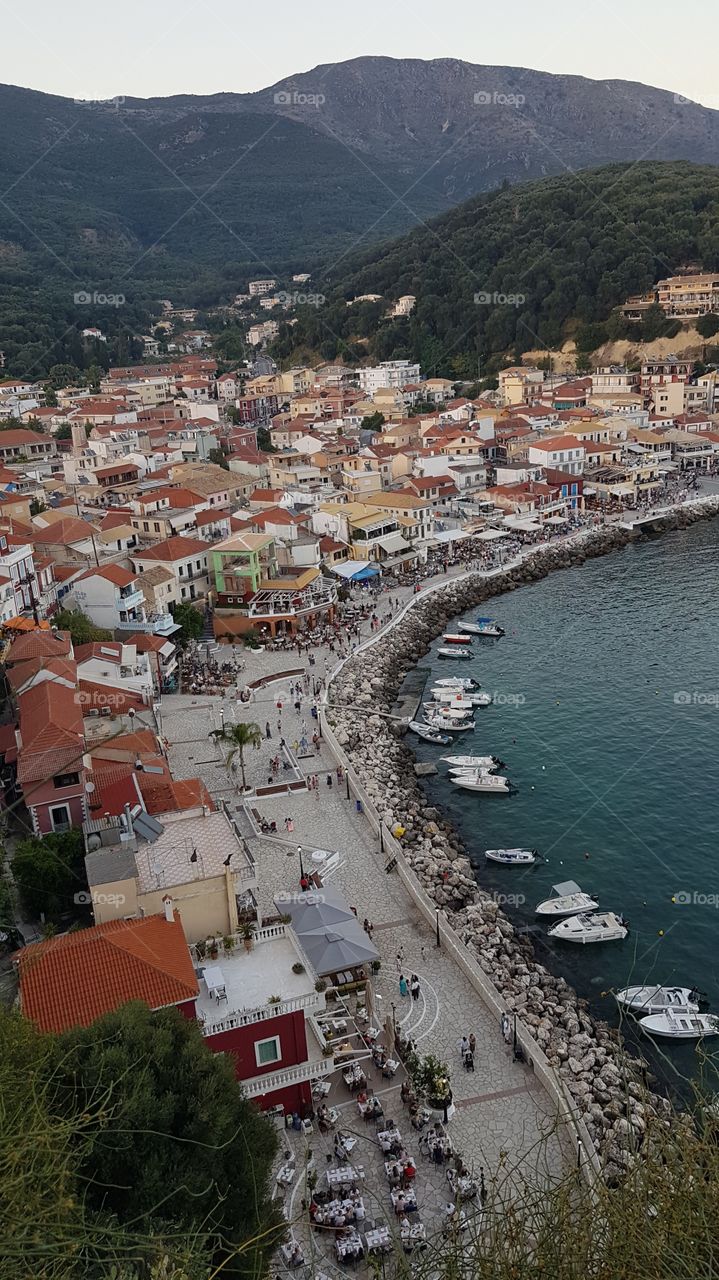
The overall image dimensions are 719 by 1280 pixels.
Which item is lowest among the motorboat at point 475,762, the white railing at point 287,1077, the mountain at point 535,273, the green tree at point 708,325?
the motorboat at point 475,762

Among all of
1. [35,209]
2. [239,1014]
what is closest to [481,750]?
[239,1014]

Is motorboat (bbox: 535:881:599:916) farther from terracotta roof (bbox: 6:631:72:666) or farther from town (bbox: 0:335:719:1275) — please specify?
terracotta roof (bbox: 6:631:72:666)

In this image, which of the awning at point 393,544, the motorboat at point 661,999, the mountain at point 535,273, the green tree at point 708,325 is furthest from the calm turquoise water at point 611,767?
the mountain at point 535,273

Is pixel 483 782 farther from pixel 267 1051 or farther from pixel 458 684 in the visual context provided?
pixel 267 1051

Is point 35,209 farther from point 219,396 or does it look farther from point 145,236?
point 219,396

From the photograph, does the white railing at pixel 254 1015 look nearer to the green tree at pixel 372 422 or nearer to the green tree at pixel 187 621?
the green tree at pixel 187 621
